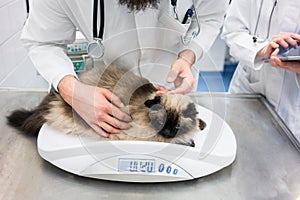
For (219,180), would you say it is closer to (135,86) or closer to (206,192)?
(206,192)

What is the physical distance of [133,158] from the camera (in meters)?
0.71

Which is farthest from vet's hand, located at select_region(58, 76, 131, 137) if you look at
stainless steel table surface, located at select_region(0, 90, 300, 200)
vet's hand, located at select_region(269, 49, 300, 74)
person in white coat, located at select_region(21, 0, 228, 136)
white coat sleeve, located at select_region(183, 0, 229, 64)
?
vet's hand, located at select_region(269, 49, 300, 74)

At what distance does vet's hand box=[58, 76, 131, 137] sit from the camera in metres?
0.77

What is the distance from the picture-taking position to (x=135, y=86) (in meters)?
0.81

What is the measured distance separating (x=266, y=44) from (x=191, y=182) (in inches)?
22.9

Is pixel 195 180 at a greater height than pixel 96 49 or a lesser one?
lesser

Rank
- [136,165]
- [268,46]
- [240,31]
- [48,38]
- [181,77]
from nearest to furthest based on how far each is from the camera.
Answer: [136,165]
[181,77]
[48,38]
[268,46]
[240,31]

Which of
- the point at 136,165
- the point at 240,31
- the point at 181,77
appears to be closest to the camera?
the point at 136,165

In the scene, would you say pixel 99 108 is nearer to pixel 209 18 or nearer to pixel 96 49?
pixel 96 49

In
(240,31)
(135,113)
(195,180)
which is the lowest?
(195,180)

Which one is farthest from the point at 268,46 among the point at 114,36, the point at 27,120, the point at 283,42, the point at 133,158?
the point at 27,120

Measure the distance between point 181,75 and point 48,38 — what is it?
0.39 metres

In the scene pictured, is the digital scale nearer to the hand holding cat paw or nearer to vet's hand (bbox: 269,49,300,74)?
the hand holding cat paw

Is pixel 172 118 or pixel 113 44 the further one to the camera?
pixel 113 44
